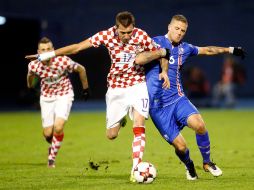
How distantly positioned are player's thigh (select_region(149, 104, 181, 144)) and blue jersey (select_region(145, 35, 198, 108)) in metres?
0.08

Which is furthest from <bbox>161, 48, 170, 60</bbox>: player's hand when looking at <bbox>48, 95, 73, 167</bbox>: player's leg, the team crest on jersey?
<bbox>48, 95, 73, 167</bbox>: player's leg

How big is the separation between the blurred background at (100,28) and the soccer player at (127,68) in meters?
22.0

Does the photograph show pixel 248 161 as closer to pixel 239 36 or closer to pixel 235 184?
pixel 235 184

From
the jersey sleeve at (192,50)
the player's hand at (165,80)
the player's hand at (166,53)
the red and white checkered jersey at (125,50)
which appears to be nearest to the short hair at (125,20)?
the red and white checkered jersey at (125,50)

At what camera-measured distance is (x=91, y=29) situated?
37.6m

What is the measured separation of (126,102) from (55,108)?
3131 millimetres

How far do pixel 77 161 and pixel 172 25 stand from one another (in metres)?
4.29

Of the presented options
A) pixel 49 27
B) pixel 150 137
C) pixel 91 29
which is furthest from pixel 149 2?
pixel 150 137

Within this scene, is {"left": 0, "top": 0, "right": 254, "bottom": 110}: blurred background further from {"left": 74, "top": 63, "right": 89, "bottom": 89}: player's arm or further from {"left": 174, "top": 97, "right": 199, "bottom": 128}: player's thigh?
{"left": 174, "top": 97, "right": 199, "bottom": 128}: player's thigh

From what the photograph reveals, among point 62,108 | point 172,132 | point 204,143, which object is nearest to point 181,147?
point 172,132

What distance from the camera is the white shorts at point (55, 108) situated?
13.3 metres

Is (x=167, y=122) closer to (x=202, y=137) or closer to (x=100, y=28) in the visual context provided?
(x=202, y=137)

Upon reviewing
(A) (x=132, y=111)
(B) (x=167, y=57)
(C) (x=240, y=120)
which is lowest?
(C) (x=240, y=120)

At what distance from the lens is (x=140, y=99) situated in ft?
34.1
